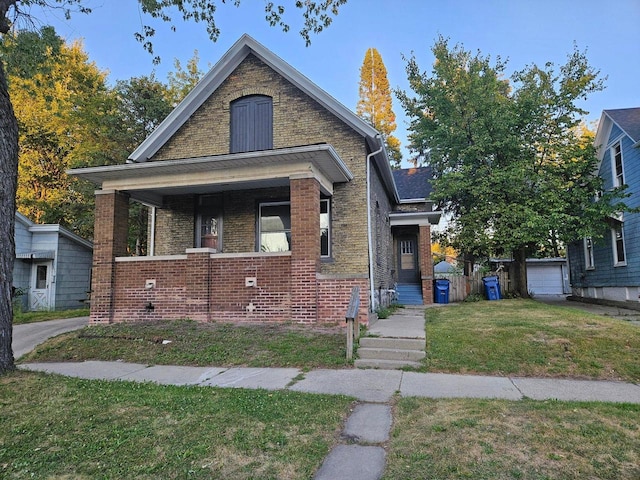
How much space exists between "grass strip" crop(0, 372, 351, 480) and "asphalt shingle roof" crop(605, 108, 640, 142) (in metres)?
15.4

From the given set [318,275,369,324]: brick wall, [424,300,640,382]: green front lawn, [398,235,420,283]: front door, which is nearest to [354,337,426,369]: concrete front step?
[424,300,640,382]: green front lawn

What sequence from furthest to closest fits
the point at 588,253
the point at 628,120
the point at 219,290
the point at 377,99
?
the point at 377,99
the point at 588,253
the point at 628,120
the point at 219,290

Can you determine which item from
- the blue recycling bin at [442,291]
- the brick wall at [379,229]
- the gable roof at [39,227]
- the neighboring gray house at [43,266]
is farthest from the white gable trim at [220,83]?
the neighboring gray house at [43,266]

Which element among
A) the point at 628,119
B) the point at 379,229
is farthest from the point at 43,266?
the point at 628,119

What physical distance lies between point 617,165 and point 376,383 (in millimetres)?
15720

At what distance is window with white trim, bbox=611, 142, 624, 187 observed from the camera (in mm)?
15469

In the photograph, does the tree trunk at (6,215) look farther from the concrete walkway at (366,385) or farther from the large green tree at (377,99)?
the large green tree at (377,99)

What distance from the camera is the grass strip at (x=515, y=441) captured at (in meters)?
2.96

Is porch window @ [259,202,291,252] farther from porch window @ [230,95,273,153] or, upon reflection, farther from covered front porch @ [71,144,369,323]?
porch window @ [230,95,273,153]

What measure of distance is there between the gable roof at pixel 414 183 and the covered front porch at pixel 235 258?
7.69 meters

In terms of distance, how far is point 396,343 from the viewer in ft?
23.0

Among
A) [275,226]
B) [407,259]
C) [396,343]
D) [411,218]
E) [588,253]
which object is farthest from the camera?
[588,253]

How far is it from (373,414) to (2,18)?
7.93 metres

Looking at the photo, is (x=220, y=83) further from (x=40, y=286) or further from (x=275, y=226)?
(x=40, y=286)
